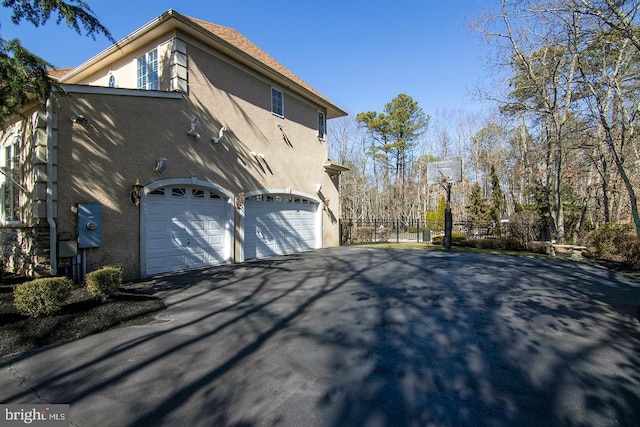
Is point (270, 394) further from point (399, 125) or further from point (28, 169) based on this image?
point (399, 125)

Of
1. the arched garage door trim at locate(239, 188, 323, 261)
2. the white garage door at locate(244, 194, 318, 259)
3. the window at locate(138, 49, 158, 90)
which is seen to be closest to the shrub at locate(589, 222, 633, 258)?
the arched garage door trim at locate(239, 188, 323, 261)

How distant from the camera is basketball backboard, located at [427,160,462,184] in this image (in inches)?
680

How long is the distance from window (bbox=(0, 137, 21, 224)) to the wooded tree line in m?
14.3

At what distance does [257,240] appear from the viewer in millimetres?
11883

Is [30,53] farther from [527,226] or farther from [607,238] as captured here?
[527,226]

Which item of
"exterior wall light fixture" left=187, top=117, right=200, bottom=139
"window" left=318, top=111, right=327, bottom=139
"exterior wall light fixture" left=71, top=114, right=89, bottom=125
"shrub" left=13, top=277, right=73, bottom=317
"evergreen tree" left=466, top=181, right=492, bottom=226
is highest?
"window" left=318, top=111, right=327, bottom=139

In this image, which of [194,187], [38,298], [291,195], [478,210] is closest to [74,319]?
[38,298]

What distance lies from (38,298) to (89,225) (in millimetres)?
2730

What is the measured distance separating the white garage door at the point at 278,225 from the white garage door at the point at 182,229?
1.37 metres

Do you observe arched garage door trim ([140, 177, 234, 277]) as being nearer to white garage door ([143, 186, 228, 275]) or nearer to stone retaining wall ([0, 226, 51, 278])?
white garage door ([143, 186, 228, 275])

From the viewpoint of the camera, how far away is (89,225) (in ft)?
23.4

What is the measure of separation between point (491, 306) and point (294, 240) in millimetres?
9111

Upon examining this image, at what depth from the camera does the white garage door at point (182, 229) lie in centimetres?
845

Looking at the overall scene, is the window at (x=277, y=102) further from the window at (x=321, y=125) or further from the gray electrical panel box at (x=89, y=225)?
the gray electrical panel box at (x=89, y=225)
